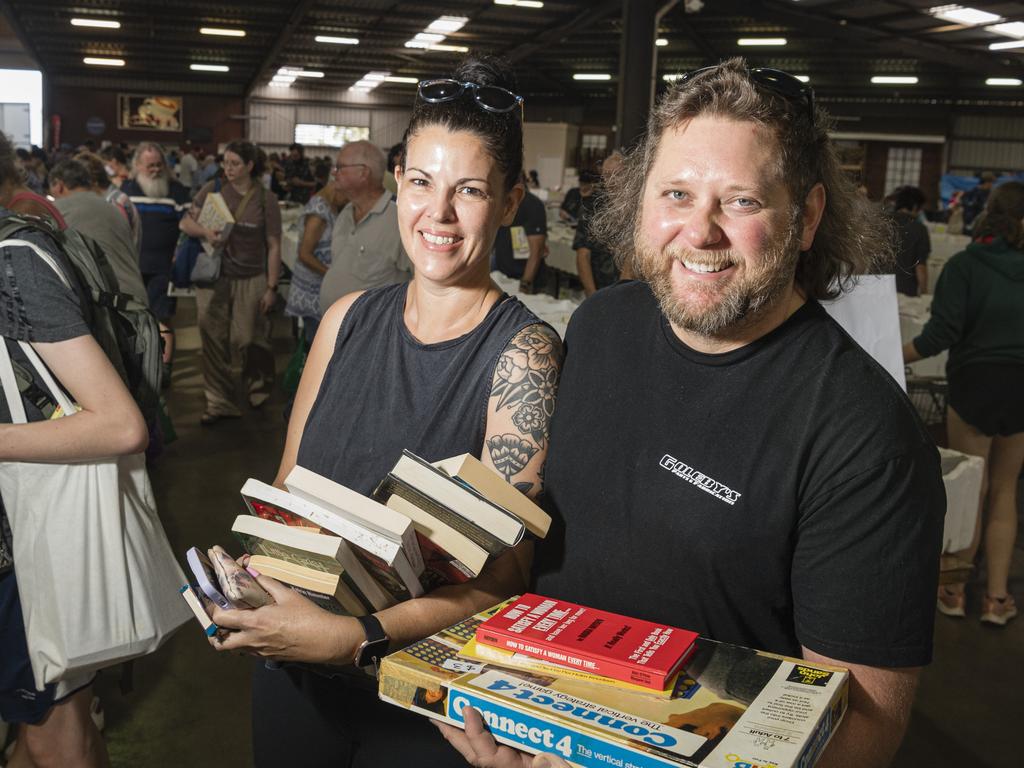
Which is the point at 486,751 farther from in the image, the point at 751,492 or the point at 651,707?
the point at 751,492

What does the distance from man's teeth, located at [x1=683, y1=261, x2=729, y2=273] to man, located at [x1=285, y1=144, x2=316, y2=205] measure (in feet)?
42.6

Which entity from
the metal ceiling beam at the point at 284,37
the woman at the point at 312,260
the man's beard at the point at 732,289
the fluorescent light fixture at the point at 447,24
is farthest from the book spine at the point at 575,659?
the fluorescent light fixture at the point at 447,24

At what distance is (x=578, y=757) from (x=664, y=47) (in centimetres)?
1937

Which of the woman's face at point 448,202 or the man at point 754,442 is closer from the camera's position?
the man at point 754,442

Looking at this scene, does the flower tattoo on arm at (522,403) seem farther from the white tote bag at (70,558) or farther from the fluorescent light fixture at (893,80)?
the fluorescent light fixture at (893,80)

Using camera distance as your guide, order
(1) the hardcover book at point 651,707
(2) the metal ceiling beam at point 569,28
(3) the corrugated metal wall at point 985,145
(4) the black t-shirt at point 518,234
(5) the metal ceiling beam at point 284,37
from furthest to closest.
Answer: (3) the corrugated metal wall at point 985,145 → (5) the metal ceiling beam at point 284,37 → (2) the metal ceiling beam at point 569,28 → (4) the black t-shirt at point 518,234 → (1) the hardcover book at point 651,707

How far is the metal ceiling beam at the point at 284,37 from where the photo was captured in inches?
624

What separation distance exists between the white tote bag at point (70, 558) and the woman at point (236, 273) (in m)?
4.13

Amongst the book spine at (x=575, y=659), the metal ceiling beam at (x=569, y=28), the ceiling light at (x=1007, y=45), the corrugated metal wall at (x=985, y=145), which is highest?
the metal ceiling beam at (x=569, y=28)

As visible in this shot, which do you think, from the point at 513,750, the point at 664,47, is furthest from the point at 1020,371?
the point at 664,47

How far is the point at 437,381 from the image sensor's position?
4.93ft

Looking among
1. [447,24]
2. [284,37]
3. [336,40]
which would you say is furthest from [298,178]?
[336,40]

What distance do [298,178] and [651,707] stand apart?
1597 cm

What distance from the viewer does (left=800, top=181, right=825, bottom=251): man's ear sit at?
1.29m
